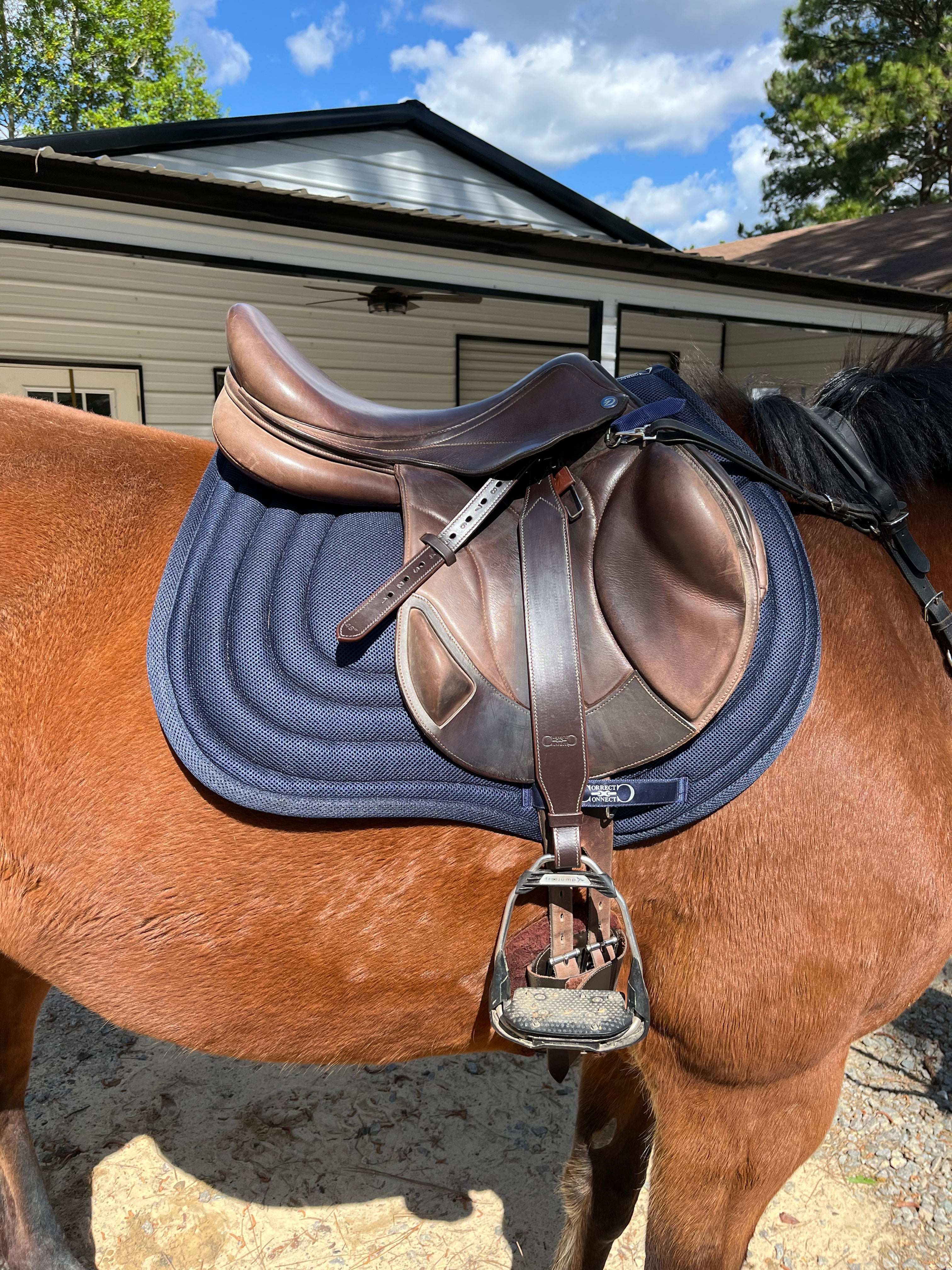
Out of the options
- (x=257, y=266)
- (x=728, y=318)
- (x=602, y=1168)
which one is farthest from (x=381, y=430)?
(x=728, y=318)

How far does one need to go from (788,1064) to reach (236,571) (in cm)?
110

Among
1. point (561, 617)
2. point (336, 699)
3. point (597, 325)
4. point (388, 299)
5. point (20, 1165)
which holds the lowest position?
point (20, 1165)

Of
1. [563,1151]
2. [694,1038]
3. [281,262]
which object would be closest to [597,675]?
[694,1038]

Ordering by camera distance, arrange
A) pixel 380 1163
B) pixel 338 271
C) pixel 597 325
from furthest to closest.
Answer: pixel 597 325 → pixel 338 271 → pixel 380 1163

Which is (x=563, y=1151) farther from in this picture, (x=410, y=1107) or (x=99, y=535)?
(x=99, y=535)

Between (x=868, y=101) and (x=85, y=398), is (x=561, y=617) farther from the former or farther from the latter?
(x=868, y=101)

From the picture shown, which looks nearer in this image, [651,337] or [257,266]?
[257,266]

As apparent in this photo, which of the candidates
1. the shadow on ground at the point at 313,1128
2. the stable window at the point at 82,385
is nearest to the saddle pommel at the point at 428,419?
the shadow on ground at the point at 313,1128

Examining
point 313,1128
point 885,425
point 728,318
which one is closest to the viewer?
point 885,425

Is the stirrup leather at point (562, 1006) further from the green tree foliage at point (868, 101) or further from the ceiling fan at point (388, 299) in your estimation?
the green tree foliage at point (868, 101)

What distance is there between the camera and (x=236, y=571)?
1144 mm

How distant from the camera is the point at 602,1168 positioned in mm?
Result: 1640

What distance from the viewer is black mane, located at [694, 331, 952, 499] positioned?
1231 millimetres

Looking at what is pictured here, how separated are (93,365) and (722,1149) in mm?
7991
